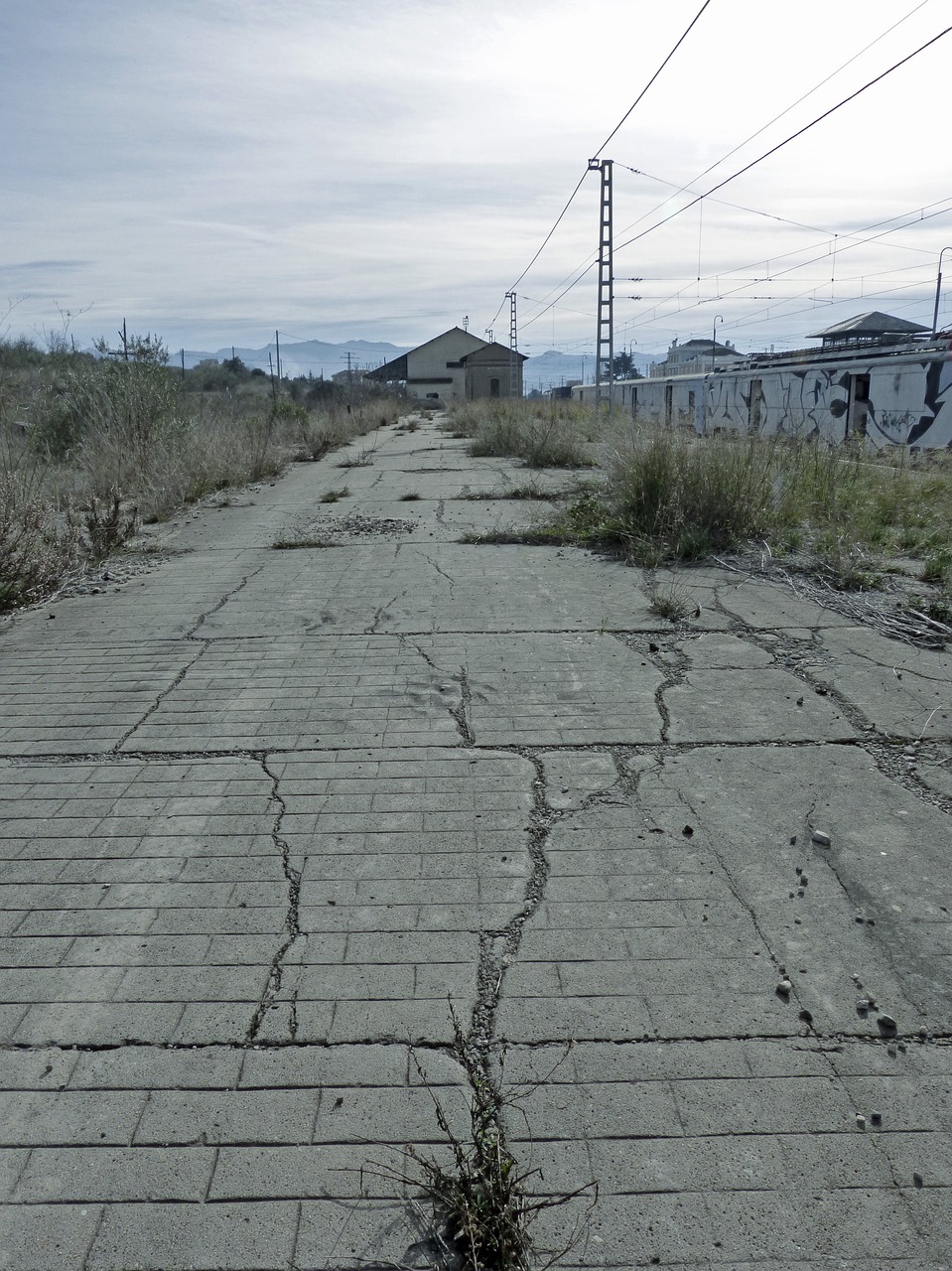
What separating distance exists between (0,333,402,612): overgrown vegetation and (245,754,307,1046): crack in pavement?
14.7 feet

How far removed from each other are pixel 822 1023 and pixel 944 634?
13.0 feet

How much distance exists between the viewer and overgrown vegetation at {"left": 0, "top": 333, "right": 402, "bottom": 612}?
24.2 ft

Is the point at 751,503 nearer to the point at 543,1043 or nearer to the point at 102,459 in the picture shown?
the point at 543,1043

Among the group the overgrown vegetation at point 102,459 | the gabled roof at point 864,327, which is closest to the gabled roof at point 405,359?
the gabled roof at point 864,327

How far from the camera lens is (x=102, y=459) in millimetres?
11812

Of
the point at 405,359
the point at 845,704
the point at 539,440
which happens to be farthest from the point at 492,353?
the point at 845,704

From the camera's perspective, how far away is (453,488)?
14320 millimetres

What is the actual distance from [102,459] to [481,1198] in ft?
37.6

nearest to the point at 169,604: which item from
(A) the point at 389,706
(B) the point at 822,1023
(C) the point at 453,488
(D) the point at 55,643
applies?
(D) the point at 55,643

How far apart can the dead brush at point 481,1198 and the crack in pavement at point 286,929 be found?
577 mm

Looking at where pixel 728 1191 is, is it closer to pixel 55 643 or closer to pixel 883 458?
pixel 55 643

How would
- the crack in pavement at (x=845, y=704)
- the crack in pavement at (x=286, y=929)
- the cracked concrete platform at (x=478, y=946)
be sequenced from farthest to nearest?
the crack in pavement at (x=845, y=704) < the crack in pavement at (x=286, y=929) < the cracked concrete platform at (x=478, y=946)

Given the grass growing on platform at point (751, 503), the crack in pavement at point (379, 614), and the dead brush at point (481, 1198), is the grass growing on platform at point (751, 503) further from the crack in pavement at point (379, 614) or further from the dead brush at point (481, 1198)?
the dead brush at point (481, 1198)

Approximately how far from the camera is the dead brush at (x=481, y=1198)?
1789 mm
